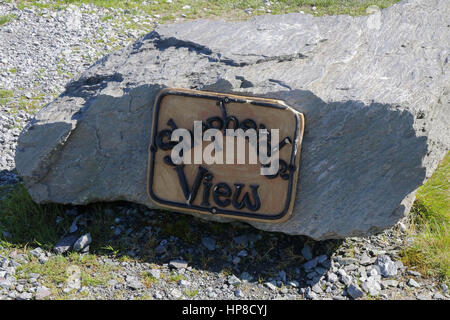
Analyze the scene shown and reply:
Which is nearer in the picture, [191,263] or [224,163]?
[224,163]

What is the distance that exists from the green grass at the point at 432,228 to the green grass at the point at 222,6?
585 centimetres

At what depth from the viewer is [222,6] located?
1156cm

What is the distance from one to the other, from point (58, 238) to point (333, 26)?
3584 mm

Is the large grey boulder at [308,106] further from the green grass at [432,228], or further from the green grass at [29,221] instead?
the green grass at [432,228]

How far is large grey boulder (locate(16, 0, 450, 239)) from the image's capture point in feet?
15.5

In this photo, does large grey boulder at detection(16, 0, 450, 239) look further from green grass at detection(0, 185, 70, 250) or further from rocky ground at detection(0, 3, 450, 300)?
rocky ground at detection(0, 3, 450, 300)

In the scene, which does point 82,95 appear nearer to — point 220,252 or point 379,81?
point 220,252

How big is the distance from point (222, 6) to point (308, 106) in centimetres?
735

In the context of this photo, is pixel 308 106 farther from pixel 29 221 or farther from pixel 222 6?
pixel 222 6

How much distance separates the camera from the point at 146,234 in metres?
5.55

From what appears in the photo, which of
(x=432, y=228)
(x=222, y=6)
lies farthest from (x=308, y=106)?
(x=222, y=6)

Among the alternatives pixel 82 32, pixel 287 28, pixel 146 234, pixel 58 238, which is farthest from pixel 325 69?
pixel 82 32

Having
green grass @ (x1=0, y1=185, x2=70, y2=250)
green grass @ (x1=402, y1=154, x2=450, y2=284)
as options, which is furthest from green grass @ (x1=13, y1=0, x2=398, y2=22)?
green grass @ (x1=0, y1=185, x2=70, y2=250)

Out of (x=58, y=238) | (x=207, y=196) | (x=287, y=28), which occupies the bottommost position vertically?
(x=58, y=238)
